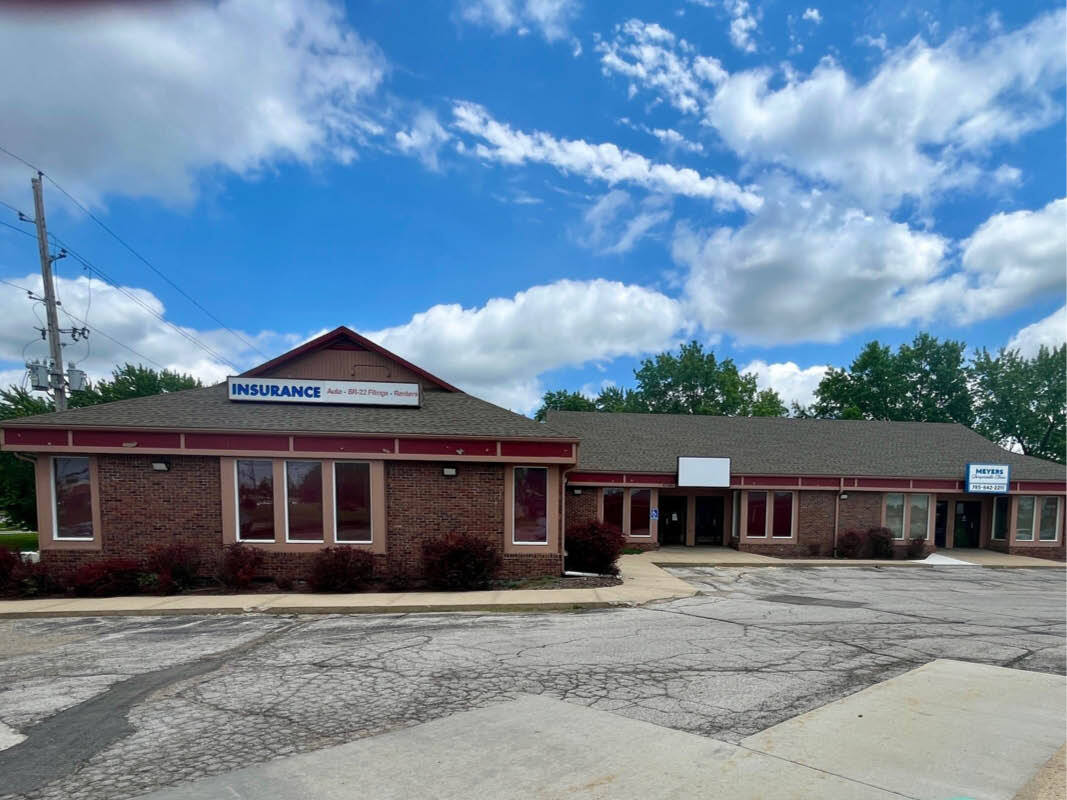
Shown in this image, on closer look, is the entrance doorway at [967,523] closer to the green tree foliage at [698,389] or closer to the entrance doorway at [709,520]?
the entrance doorway at [709,520]

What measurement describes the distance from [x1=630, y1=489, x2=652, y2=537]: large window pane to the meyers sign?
36.0 feet

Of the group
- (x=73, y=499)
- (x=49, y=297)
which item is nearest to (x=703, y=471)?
(x=73, y=499)

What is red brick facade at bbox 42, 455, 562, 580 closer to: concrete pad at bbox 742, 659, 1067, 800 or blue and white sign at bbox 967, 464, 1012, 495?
concrete pad at bbox 742, 659, 1067, 800

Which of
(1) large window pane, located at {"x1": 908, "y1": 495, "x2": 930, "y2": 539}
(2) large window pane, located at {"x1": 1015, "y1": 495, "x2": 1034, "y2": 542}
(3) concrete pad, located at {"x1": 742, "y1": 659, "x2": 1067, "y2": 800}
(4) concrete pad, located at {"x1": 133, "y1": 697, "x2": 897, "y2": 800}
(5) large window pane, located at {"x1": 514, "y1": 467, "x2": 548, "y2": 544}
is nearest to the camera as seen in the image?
(4) concrete pad, located at {"x1": 133, "y1": 697, "x2": 897, "y2": 800}

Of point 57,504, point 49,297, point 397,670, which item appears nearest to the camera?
point 397,670

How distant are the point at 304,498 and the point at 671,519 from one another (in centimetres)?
1597

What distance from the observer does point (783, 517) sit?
2264cm

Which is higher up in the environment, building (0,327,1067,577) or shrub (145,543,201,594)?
building (0,327,1067,577)

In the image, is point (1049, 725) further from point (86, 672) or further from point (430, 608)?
point (86, 672)

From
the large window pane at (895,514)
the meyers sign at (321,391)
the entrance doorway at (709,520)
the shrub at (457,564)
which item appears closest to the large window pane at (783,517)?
the entrance doorway at (709,520)

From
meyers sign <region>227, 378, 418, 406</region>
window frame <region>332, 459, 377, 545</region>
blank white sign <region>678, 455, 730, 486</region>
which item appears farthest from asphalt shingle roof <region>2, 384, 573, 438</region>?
blank white sign <region>678, 455, 730, 486</region>

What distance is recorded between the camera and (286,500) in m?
13.0

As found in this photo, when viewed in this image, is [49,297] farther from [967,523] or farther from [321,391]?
[967,523]

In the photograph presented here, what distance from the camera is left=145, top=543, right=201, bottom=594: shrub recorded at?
38.1 ft
